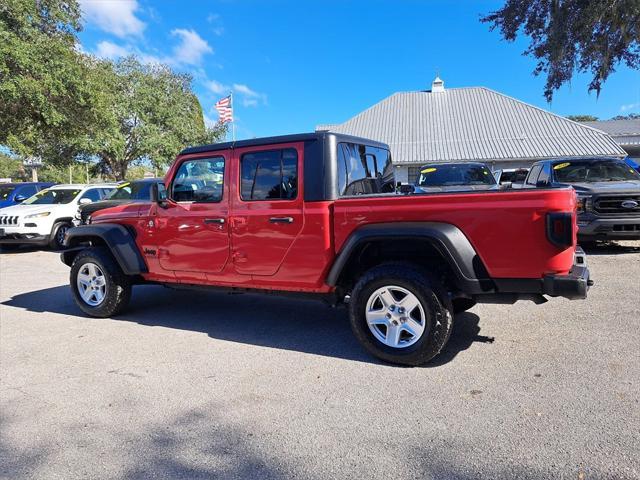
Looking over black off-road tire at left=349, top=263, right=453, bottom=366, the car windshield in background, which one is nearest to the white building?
the car windshield in background

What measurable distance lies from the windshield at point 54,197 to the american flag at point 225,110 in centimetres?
1592

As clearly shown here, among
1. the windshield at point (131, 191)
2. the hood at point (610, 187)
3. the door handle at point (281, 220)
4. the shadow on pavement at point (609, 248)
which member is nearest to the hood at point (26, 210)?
the windshield at point (131, 191)

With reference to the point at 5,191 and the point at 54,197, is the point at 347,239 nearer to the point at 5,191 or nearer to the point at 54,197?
the point at 54,197

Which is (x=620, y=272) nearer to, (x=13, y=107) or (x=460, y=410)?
(x=460, y=410)

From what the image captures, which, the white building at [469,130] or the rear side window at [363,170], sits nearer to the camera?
the rear side window at [363,170]

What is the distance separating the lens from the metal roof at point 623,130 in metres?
29.4

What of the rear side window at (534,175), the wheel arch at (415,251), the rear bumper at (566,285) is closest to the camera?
the rear bumper at (566,285)

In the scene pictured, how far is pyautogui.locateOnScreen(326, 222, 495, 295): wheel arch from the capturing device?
11.5ft

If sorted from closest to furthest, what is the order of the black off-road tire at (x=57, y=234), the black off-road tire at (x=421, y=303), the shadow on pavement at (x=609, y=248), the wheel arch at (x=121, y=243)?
the black off-road tire at (x=421, y=303) → the wheel arch at (x=121, y=243) → the shadow on pavement at (x=609, y=248) → the black off-road tire at (x=57, y=234)

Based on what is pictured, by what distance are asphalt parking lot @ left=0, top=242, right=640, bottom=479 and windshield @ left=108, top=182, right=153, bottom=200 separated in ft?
21.3

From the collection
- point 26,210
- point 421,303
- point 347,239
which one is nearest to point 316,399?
point 421,303

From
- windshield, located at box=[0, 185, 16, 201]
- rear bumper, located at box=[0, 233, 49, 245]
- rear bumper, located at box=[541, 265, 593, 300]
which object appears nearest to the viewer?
rear bumper, located at box=[541, 265, 593, 300]

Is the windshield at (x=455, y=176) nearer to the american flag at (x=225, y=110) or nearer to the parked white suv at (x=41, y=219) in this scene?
the parked white suv at (x=41, y=219)

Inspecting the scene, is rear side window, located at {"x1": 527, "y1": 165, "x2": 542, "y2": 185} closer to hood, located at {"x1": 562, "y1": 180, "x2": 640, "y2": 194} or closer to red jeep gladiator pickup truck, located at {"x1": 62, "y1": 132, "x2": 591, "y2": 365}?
hood, located at {"x1": 562, "y1": 180, "x2": 640, "y2": 194}
